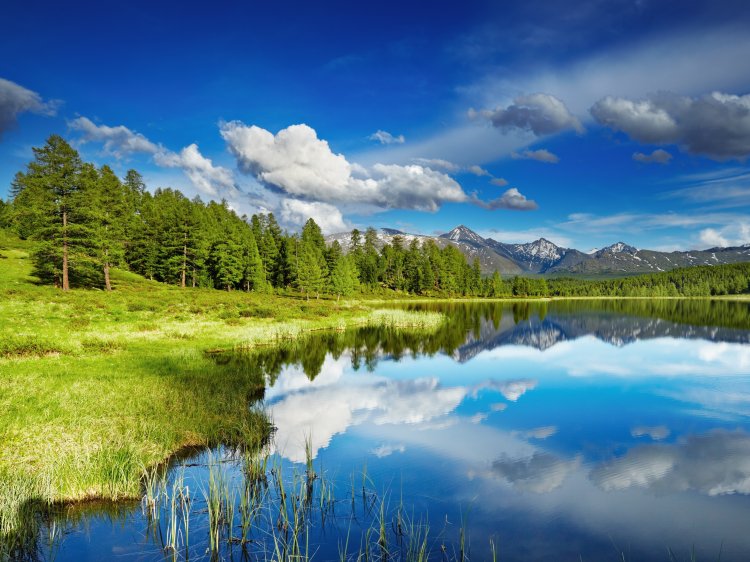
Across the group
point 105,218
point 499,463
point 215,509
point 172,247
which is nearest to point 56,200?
point 105,218

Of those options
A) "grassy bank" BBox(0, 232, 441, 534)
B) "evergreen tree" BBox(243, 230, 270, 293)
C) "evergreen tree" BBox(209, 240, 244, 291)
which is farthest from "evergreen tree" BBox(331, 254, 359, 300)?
"grassy bank" BBox(0, 232, 441, 534)

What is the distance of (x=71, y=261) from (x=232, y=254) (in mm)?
38555

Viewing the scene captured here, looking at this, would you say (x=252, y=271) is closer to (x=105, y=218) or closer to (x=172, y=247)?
(x=172, y=247)

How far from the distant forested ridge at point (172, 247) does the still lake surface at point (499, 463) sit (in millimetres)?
36353

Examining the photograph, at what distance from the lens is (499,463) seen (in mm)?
14820

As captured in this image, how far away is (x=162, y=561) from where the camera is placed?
850 cm

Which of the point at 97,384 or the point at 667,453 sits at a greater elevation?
the point at 97,384

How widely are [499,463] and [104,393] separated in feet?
54.2

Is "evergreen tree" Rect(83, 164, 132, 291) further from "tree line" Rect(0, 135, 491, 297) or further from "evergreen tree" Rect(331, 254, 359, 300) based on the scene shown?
"evergreen tree" Rect(331, 254, 359, 300)

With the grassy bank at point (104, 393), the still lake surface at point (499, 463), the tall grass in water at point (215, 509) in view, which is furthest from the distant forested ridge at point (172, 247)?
the tall grass in water at point (215, 509)

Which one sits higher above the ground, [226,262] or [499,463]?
[226,262]

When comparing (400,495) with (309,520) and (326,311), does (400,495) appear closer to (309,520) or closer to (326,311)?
(309,520)

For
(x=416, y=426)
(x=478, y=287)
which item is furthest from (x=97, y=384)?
(x=478, y=287)

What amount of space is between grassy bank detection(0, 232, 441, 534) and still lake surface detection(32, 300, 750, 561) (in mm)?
1132
